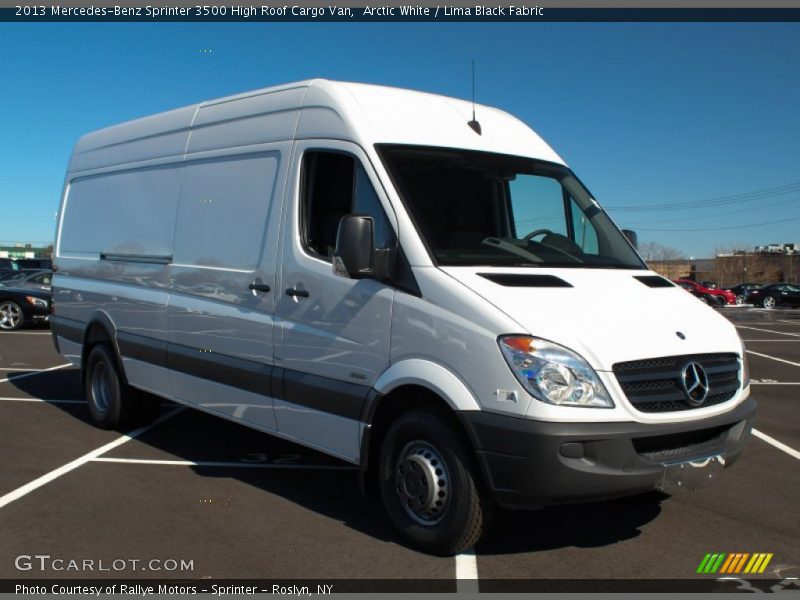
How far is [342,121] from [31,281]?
16428 millimetres

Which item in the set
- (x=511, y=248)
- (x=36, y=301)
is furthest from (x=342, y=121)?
(x=36, y=301)

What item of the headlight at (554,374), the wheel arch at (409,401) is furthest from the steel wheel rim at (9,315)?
the headlight at (554,374)

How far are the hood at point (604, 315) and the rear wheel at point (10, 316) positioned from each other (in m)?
16.4

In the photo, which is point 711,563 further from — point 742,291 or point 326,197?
point 742,291

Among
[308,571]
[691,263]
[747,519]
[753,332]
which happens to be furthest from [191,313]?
[691,263]

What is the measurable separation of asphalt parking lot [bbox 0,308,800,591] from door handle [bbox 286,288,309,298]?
1.46m

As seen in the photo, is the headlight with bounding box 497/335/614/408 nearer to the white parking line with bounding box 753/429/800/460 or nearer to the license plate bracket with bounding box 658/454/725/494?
the license plate bracket with bounding box 658/454/725/494

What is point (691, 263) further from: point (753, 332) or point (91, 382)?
point (91, 382)

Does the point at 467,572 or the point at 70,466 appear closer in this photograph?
the point at 467,572

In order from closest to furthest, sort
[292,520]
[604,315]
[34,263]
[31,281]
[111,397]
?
[604,315] → [292,520] → [111,397] → [31,281] → [34,263]

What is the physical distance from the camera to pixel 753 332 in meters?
22.0

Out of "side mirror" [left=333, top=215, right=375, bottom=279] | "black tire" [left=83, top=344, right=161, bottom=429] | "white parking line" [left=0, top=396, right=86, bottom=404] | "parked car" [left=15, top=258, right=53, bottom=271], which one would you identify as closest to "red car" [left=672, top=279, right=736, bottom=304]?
"parked car" [left=15, top=258, right=53, bottom=271]

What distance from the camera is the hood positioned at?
3.85 meters

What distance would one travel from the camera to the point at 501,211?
16.8 feet
